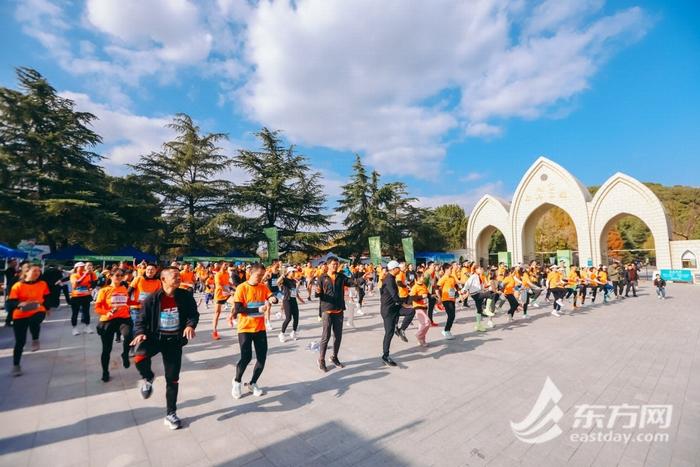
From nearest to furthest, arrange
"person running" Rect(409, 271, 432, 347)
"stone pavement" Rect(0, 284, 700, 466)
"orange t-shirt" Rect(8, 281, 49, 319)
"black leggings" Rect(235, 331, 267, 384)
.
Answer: "stone pavement" Rect(0, 284, 700, 466)
"black leggings" Rect(235, 331, 267, 384)
"orange t-shirt" Rect(8, 281, 49, 319)
"person running" Rect(409, 271, 432, 347)

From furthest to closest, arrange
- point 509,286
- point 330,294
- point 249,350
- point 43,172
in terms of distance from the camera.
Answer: point 43,172, point 509,286, point 330,294, point 249,350

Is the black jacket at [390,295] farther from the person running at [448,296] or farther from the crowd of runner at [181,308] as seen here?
the person running at [448,296]

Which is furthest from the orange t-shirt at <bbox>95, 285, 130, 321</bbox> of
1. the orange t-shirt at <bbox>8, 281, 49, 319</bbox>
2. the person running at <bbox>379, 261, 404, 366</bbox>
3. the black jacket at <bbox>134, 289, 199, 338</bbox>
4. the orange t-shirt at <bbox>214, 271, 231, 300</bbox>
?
the person running at <bbox>379, 261, 404, 366</bbox>

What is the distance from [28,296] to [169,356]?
430cm

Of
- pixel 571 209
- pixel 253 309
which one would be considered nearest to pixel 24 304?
pixel 253 309

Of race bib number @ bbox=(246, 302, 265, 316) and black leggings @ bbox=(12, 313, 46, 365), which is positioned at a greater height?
race bib number @ bbox=(246, 302, 265, 316)

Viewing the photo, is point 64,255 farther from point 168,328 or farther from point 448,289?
point 448,289

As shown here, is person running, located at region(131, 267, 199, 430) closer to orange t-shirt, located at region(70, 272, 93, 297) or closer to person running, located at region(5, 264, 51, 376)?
person running, located at region(5, 264, 51, 376)

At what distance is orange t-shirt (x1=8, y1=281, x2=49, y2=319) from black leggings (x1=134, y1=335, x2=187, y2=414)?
3.65m

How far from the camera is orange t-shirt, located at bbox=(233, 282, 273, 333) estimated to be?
4773mm

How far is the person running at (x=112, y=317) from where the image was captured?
552cm

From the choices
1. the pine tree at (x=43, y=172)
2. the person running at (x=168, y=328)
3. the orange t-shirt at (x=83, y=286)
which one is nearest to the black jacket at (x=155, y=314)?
the person running at (x=168, y=328)

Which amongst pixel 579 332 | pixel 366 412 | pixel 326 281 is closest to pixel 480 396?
pixel 366 412

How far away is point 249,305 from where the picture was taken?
482 cm
